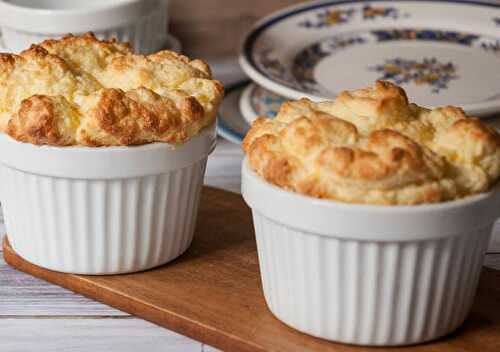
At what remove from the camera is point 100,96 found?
→ 1481 mm

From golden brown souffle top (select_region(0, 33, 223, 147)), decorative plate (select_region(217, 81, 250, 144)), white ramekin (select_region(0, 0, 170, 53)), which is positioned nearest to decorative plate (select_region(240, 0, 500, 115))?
decorative plate (select_region(217, 81, 250, 144))

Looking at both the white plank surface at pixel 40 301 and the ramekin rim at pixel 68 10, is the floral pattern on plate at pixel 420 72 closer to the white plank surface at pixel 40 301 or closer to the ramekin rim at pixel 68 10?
Answer: the ramekin rim at pixel 68 10

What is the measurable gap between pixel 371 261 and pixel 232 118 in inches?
43.0

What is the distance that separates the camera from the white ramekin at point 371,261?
1.28 meters

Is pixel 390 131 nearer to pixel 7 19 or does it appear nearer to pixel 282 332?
pixel 282 332

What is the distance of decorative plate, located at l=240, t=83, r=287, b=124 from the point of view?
2.33m

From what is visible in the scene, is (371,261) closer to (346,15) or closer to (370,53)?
(370,53)

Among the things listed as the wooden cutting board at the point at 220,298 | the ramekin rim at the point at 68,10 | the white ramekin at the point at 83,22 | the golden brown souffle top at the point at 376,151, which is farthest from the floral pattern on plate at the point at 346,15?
the golden brown souffle top at the point at 376,151

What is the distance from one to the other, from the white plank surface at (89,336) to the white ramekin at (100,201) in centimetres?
12

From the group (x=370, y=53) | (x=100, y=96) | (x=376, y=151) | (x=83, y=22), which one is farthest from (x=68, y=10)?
(x=376, y=151)

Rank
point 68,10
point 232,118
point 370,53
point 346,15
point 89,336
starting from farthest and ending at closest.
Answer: point 346,15, point 370,53, point 232,118, point 68,10, point 89,336

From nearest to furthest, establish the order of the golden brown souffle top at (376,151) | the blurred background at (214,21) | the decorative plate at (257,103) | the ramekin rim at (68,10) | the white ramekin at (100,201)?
the golden brown souffle top at (376,151)
the white ramekin at (100,201)
the ramekin rim at (68,10)
the decorative plate at (257,103)
the blurred background at (214,21)

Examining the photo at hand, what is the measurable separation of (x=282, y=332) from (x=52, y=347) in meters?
0.34

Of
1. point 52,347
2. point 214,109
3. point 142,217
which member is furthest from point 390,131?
point 52,347
